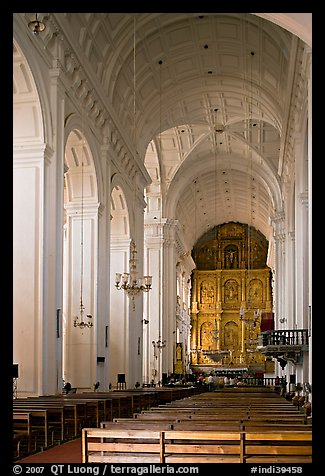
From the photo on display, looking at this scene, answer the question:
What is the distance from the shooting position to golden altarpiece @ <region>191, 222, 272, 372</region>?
4778 centimetres

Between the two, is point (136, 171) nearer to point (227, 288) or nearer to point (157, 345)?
point (157, 345)

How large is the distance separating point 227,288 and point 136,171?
27.2 m

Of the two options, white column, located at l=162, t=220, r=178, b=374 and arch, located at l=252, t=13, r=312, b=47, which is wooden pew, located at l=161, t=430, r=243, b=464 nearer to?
arch, located at l=252, t=13, r=312, b=47

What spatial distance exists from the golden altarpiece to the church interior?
9110 millimetres

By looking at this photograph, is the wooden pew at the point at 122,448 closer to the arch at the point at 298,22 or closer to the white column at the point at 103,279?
the arch at the point at 298,22

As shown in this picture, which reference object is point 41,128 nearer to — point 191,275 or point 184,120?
point 184,120

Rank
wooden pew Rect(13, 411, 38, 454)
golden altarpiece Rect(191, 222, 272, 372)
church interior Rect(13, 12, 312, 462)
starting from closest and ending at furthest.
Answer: wooden pew Rect(13, 411, 38, 454), church interior Rect(13, 12, 312, 462), golden altarpiece Rect(191, 222, 272, 372)

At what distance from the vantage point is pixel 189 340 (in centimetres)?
4797

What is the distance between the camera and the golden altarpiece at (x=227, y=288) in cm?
4778

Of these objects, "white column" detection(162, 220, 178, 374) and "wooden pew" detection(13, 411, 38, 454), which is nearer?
"wooden pew" detection(13, 411, 38, 454)

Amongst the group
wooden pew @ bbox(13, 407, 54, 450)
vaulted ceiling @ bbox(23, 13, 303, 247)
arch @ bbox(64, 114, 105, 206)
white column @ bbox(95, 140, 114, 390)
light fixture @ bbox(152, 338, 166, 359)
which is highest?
vaulted ceiling @ bbox(23, 13, 303, 247)

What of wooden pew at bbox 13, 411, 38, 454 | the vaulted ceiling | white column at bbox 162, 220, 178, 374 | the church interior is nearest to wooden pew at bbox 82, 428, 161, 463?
wooden pew at bbox 13, 411, 38, 454

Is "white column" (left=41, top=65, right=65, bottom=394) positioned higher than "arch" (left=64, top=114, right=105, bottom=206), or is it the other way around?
"arch" (left=64, top=114, right=105, bottom=206)
